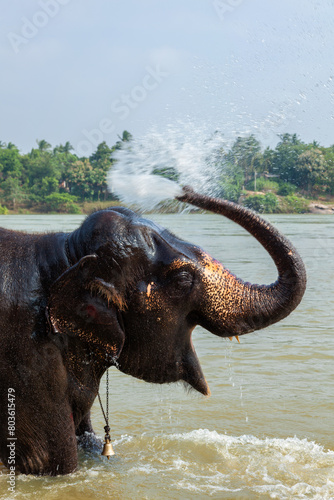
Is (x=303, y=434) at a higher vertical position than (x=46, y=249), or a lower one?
lower

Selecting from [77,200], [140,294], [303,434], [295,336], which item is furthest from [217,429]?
[77,200]

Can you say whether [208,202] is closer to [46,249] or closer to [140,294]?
[140,294]

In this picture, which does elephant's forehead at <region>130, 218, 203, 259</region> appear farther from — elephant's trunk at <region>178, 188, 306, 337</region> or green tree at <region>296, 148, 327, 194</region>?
green tree at <region>296, 148, 327, 194</region>

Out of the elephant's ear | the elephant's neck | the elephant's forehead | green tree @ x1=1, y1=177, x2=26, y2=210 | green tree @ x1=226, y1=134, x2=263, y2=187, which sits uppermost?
green tree @ x1=1, y1=177, x2=26, y2=210

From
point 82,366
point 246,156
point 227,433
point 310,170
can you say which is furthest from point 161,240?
point 310,170

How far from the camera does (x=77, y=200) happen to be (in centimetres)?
6988

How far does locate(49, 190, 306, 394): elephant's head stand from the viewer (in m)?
3.30

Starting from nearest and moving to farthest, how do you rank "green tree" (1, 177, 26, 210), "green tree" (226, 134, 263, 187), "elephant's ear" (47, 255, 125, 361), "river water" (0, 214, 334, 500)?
"elephant's ear" (47, 255, 125, 361), "river water" (0, 214, 334, 500), "green tree" (226, 134, 263, 187), "green tree" (1, 177, 26, 210)

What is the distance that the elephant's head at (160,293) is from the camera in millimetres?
3301

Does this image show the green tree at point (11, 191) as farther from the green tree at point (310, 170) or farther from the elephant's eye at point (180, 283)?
the elephant's eye at point (180, 283)

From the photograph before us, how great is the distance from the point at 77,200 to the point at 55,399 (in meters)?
67.2

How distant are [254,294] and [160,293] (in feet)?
1.54

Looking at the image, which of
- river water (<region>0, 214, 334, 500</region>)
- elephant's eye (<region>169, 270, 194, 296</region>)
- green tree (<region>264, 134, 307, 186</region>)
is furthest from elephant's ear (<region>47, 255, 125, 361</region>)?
green tree (<region>264, 134, 307, 186</region>)

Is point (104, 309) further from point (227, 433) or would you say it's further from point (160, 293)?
point (227, 433)
